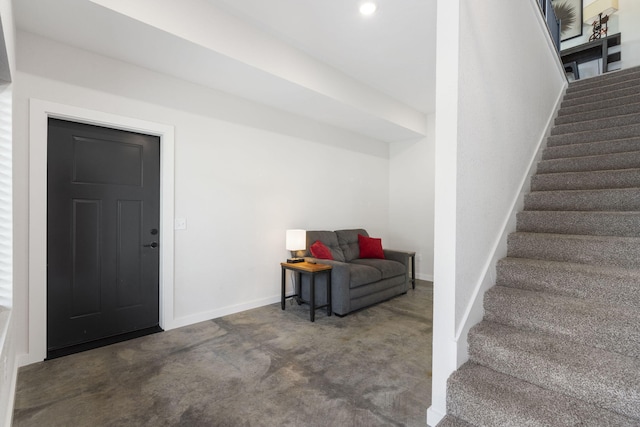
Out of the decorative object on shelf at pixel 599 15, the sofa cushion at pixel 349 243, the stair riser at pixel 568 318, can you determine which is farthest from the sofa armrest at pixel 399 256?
the decorative object on shelf at pixel 599 15

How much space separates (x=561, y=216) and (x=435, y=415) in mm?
1750

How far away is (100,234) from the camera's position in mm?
2738

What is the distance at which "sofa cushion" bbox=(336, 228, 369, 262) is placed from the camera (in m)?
4.47

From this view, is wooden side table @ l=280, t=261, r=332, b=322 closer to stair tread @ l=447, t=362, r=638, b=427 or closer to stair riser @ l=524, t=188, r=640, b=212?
stair tread @ l=447, t=362, r=638, b=427

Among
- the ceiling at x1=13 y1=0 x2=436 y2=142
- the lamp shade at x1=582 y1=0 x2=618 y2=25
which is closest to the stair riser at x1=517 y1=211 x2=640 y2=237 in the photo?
the ceiling at x1=13 y1=0 x2=436 y2=142

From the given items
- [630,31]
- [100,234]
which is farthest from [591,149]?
[100,234]

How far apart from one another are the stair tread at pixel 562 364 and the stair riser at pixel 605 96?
344 cm

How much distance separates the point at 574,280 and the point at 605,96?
3303 mm

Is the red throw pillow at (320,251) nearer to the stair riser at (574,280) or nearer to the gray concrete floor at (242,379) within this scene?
the gray concrete floor at (242,379)

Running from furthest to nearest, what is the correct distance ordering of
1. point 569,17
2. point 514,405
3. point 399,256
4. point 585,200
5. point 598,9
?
point 569,17 → point 598,9 → point 399,256 → point 585,200 → point 514,405

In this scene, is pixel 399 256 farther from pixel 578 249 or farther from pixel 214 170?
pixel 214 170

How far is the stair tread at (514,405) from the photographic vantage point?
1.26 meters

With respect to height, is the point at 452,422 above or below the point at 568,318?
below

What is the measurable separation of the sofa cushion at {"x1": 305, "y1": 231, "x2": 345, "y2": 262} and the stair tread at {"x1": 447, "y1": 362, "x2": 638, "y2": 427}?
267 cm
